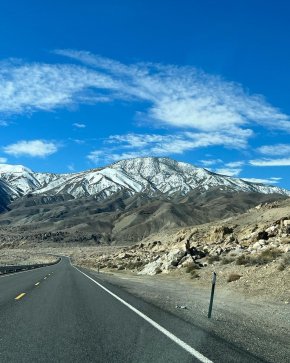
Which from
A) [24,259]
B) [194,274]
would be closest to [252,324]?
[194,274]

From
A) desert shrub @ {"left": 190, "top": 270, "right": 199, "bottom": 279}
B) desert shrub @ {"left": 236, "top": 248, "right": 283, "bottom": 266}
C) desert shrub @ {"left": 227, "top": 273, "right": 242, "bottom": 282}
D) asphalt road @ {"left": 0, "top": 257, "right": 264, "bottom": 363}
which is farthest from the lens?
desert shrub @ {"left": 190, "top": 270, "right": 199, "bottom": 279}

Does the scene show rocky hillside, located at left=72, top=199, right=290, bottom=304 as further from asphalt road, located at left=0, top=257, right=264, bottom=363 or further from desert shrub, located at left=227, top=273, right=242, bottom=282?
asphalt road, located at left=0, top=257, right=264, bottom=363

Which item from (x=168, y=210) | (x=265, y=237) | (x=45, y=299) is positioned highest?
(x=168, y=210)

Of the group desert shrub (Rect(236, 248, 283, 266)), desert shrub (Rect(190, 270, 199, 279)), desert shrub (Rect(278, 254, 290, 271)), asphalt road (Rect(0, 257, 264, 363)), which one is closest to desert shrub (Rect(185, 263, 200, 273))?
desert shrub (Rect(190, 270, 199, 279))

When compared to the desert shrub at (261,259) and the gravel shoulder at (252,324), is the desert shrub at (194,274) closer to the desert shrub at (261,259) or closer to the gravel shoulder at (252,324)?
the desert shrub at (261,259)

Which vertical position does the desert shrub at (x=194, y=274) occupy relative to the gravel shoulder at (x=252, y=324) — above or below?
above

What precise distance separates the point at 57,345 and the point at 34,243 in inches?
7310

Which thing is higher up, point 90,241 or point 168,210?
point 168,210

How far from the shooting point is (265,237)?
5144cm

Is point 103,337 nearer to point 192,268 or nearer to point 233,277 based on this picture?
point 233,277

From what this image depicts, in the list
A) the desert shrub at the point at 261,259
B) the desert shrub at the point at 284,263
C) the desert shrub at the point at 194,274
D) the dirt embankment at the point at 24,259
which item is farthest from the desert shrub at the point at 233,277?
the dirt embankment at the point at 24,259

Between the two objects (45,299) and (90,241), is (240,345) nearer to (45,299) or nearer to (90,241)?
(45,299)

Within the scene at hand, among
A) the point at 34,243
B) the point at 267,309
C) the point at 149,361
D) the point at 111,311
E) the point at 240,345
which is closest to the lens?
the point at 149,361

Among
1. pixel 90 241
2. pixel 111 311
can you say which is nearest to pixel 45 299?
pixel 111 311
